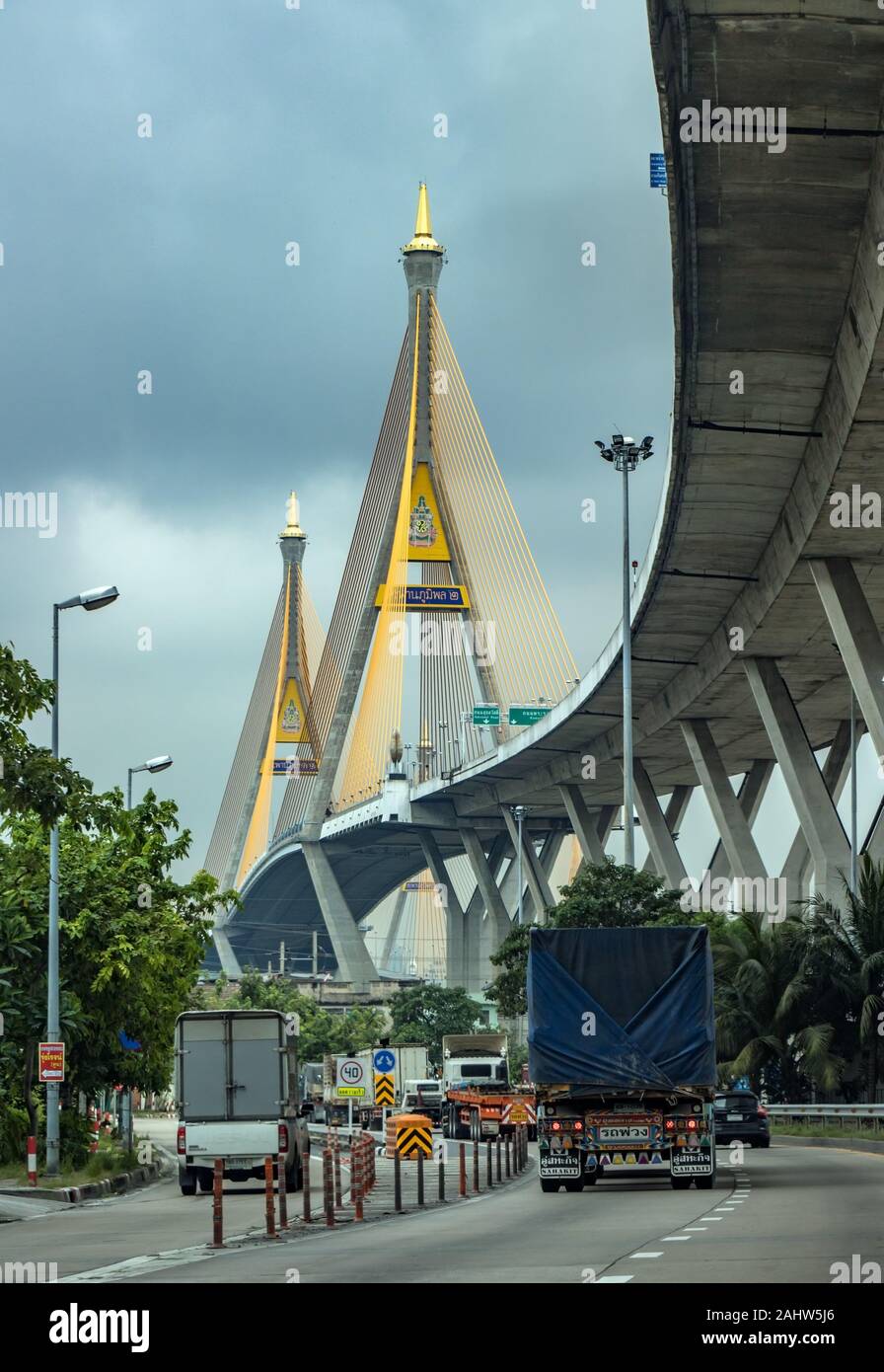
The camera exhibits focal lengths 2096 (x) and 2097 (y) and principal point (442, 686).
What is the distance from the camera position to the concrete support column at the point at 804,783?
163 ft

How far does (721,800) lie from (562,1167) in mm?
38559

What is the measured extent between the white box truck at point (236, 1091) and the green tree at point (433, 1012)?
7899 cm

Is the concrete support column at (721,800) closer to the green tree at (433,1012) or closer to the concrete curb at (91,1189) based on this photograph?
the concrete curb at (91,1189)

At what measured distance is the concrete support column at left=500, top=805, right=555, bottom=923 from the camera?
93.9m

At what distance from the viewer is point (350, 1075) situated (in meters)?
29.8

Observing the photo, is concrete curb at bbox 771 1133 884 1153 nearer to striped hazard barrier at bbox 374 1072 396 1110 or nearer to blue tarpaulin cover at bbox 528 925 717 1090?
striped hazard barrier at bbox 374 1072 396 1110

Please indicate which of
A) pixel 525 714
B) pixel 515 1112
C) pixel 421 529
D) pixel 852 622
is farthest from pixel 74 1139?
pixel 421 529

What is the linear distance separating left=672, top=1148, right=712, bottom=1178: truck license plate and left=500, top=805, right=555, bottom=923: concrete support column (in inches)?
2644

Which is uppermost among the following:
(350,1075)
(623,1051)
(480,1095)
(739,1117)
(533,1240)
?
(623,1051)

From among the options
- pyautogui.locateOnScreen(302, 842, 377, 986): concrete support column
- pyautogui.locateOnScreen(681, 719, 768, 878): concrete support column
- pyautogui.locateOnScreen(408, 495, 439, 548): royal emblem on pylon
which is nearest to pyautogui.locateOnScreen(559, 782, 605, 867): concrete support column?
pyautogui.locateOnScreen(408, 495, 439, 548): royal emblem on pylon

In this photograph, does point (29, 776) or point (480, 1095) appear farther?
point (480, 1095)

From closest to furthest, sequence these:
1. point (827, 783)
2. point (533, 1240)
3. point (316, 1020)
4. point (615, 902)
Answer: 1. point (533, 1240)
2. point (615, 902)
3. point (827, 783)
4. point (316, 1020)

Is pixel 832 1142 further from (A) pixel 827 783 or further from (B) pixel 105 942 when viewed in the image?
(A) pixel 827 783

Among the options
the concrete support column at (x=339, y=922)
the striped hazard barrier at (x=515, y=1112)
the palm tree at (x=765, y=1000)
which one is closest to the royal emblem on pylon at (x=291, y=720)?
the concrete support column at (x=339, y=922)
